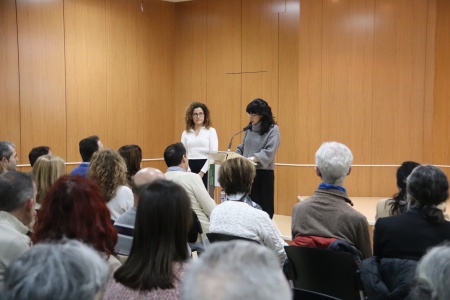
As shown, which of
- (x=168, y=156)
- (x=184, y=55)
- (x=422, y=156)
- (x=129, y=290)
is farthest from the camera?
(x=184, y=55)

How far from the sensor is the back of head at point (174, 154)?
4348 mm

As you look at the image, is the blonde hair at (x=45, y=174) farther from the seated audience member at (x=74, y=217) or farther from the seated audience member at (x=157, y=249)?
the seated audience member at (x=157, y=249)

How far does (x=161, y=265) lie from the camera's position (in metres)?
1.93

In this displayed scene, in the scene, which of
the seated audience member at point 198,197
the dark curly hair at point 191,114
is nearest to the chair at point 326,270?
the seated audience member at point 198,197

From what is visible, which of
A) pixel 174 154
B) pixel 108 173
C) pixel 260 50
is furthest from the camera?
pixel 260 50

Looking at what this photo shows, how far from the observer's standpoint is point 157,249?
6.44 feet

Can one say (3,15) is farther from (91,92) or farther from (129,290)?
(129,290)

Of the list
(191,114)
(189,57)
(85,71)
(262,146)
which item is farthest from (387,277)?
(189,57)

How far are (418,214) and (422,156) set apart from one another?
5273 millimetres

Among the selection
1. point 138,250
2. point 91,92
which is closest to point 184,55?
point 91,92

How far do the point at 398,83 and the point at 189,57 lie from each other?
10.8 ft

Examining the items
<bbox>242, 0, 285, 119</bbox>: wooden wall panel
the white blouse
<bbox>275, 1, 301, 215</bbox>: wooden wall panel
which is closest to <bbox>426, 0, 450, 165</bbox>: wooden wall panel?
<bbox>275, 1, 301, 215</bbox>: wooden wall panel

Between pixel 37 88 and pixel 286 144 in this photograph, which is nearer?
pixel 37 88

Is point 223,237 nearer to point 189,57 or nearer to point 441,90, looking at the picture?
point 441,90
